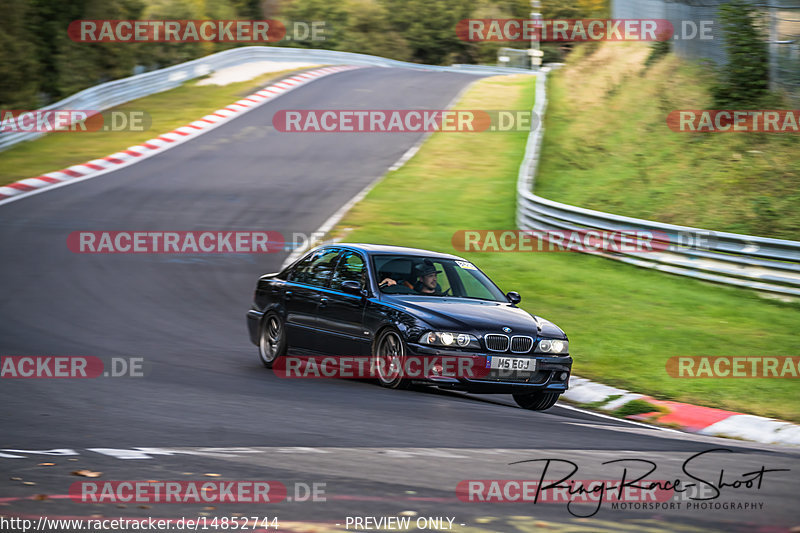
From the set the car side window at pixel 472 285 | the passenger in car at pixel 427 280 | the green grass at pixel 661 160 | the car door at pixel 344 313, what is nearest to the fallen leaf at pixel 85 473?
the car door at pixel 344 313

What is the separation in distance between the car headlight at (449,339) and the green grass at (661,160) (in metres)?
9.71

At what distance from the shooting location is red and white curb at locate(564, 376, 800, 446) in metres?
9.14

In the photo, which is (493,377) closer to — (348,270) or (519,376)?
(519,376)

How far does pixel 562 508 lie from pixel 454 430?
2448mm

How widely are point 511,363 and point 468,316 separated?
600mm

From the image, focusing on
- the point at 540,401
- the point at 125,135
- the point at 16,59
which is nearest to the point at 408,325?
the point at 540,401

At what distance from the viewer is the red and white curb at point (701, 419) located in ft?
30.0

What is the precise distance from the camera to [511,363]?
32.3ft

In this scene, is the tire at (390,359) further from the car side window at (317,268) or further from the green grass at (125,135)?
the green grass at (125,135)

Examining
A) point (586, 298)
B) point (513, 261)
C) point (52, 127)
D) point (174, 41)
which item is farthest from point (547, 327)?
point (174, 41)

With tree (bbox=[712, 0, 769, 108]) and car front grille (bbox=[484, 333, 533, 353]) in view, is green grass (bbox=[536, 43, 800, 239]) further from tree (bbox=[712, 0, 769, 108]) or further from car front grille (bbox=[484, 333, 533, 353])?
car front grille (bbox=[484, 333, 533, 353])

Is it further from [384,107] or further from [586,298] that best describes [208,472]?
[384,107]

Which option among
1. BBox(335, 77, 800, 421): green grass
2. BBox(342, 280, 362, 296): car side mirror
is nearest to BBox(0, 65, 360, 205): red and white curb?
BBox(335, 77, 800, 421): green grass

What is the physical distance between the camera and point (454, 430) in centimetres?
798
